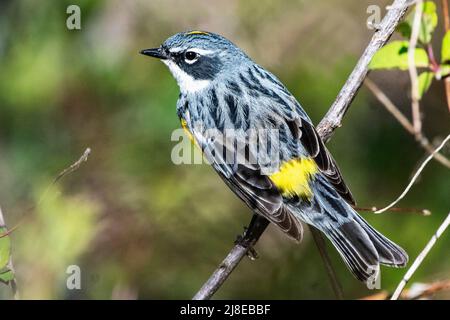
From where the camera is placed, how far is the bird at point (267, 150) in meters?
4.09

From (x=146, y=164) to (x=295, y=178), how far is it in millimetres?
1649

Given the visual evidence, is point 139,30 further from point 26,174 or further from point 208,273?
point 208,273

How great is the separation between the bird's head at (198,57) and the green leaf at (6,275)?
5.87 ft

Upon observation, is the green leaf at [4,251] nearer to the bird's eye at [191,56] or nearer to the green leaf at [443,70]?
the bird's eye at [191,56]

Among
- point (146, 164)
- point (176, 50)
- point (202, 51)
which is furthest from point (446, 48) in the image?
point (146, 164)

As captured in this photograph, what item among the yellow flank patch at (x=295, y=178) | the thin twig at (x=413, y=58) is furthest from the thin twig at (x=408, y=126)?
the yellow flank patch at (x=295, y=178)

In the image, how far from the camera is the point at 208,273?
Answer: 532 centimetres

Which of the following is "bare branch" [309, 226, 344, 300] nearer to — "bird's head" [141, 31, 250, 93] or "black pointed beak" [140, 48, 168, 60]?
"bird's head" [141, 31, 250, 93]

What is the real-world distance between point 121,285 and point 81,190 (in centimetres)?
76

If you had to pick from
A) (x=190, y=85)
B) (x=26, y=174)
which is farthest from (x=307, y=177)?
(x=26, y=174)

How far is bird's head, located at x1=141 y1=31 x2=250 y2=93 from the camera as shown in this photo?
4.62 metres

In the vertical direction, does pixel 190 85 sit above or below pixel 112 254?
above

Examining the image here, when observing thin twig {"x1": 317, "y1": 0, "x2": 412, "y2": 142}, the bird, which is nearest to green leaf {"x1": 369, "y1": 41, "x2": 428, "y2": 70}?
thin twig {"x1": 317, "y1": 0, "x2": 412, "y2": 142}

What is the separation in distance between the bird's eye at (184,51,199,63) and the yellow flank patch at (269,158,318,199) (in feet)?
2.91
